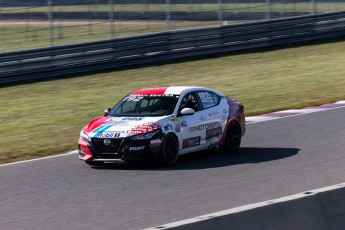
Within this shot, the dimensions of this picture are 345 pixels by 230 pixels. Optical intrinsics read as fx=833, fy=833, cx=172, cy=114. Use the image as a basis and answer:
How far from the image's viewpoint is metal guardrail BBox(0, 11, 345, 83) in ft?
78.4

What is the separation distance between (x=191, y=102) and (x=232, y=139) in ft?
3.57

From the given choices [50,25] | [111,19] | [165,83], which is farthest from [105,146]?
[111,19]

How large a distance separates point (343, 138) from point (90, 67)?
39.3 feet

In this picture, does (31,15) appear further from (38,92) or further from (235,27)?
(235,27)

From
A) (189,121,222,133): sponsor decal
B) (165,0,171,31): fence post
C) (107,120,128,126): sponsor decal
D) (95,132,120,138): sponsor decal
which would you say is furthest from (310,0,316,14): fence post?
(95,132,120,138): sponsor decal

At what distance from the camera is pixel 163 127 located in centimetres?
1264

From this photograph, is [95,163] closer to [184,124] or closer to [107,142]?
[107,142]

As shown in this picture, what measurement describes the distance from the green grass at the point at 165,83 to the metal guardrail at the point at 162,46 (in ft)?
1.86

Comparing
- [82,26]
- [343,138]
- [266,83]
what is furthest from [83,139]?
[82,26]

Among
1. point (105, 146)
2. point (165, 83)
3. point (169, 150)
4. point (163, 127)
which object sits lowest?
point (165, 83)

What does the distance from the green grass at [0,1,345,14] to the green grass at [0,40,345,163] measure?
5.22ft

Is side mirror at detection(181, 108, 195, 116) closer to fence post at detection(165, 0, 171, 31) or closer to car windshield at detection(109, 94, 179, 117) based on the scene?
car windshield at detection(109, 94, 179, 117)

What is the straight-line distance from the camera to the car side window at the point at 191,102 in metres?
13.6

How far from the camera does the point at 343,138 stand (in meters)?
14.9
